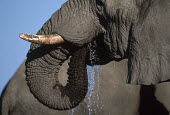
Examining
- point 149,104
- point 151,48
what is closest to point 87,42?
point 151,48


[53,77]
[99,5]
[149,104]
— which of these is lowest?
[149,104]

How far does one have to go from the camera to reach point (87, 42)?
1852 mm

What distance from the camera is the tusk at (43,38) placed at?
1.67 metres

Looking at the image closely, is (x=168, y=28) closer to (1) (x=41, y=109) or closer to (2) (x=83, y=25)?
(2) (x=83, y=25)

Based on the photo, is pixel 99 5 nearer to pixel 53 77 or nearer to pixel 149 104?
pixel 53 77

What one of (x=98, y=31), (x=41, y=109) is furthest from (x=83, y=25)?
(x=41, y=109)

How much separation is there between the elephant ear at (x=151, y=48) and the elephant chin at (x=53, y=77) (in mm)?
247

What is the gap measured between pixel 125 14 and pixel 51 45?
0.98 ft

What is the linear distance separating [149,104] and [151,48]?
153 centimetres

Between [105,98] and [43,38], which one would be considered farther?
[105,98]

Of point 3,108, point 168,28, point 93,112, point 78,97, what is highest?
point 168,28

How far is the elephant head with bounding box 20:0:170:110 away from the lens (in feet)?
5.59

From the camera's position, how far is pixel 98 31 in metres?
1.85

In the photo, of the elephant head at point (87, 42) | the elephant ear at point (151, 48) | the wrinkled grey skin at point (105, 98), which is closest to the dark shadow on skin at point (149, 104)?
the wrinkled grey skin at point (105, 98)
